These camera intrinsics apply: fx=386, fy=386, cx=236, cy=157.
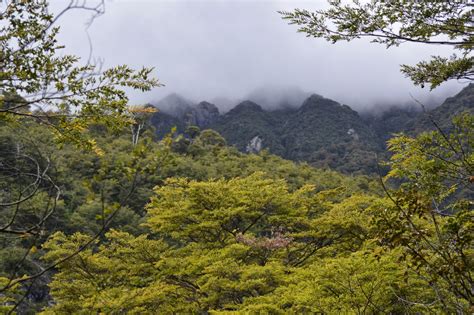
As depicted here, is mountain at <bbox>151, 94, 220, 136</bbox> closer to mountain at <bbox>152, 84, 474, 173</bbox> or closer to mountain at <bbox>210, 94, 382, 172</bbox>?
mountain at <bbox>152, 84, 474, 173</bbox>

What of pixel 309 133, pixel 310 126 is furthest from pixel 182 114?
pixel 309 133

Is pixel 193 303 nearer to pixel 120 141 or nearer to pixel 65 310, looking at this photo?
pixel 65 310

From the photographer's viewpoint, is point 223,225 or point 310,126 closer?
point 223,225

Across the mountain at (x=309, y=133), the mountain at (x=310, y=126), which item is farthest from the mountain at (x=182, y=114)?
the mountain at (x=309, y=133)

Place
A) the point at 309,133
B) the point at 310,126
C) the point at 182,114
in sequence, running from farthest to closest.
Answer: the point at 182,114 → the point at 310,126 → the point at 309,133

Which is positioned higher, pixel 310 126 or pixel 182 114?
pixel 310 126

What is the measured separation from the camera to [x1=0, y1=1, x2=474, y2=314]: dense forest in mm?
2842

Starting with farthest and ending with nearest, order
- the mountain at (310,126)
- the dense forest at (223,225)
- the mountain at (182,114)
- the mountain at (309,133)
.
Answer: the mountain at (182,114)
the mountain at (309,133)
the mountain at (310,126)
the dense forest at (223,225)

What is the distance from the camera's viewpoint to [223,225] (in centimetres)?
1230

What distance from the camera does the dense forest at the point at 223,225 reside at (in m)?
2.84

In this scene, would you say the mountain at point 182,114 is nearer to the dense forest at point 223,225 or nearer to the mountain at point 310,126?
the mountain at point 310,126

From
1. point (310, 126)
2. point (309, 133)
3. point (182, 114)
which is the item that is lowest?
point (182, 114)

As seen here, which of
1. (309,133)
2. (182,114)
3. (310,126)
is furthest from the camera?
(182,114)

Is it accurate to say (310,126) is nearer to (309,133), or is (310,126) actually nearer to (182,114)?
(309,133)
